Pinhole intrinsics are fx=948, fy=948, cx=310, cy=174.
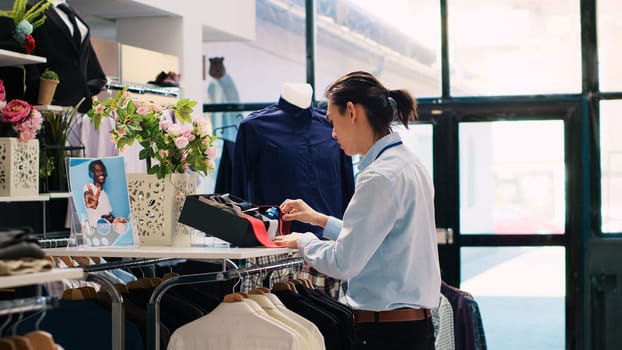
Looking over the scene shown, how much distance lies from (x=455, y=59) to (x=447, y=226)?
1.19 m

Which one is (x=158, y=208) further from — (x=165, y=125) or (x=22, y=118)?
(x=22, y=118)

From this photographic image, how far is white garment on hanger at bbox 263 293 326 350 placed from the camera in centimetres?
322

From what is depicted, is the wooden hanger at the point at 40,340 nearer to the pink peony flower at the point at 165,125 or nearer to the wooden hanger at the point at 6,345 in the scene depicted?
the wooden hanger at the point at 6,345

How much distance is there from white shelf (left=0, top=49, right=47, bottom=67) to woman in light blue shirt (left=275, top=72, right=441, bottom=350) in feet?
5.09

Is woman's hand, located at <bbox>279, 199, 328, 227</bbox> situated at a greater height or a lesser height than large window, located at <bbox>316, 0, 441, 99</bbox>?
lesser

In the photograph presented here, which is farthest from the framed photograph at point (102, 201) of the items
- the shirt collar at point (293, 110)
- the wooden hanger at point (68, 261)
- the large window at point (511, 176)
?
the large window at point (511, 176)

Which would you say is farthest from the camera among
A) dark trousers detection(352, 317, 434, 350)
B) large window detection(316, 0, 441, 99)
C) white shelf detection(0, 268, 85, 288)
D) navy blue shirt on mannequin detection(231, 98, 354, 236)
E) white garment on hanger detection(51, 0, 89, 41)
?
large window detection(316, 0, 441, 99)

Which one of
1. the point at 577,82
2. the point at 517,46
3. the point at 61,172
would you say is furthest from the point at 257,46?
the point at 61,172

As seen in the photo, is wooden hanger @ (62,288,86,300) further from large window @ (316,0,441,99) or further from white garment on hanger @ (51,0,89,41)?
large window @ (316,0,441,99)

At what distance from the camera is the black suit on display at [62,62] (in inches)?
171

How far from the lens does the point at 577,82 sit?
6543 mm

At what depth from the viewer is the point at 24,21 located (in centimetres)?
404

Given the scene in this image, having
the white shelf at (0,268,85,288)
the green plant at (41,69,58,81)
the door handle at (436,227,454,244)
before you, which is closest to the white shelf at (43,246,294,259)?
the white shelf at (0,268,85,288)

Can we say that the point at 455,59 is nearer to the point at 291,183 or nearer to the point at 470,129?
the point at 470,129
